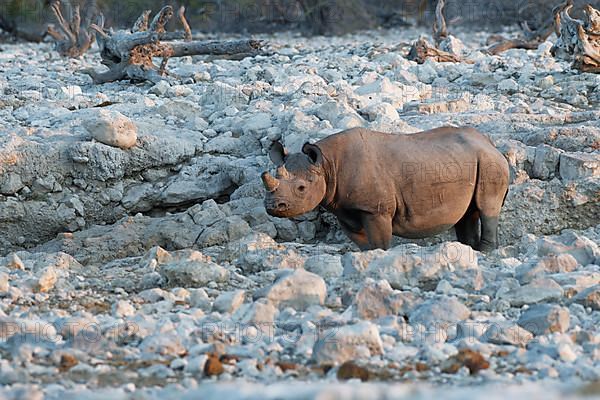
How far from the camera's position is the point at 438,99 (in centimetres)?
1288

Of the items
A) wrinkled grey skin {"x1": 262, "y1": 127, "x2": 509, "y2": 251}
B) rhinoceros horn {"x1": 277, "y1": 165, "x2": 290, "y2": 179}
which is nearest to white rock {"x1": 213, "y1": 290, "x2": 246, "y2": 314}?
wrinkled grey skin {"x1": 262, "y1": 127, "x2": 509, "y2": 251}

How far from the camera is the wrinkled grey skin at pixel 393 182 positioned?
9227 millimetres

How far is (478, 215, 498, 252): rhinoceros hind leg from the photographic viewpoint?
983cm

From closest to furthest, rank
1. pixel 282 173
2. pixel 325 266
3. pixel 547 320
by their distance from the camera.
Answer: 1. pixel 547 320
2. pixel 325 266
3. pixel 282 173

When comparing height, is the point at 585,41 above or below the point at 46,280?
above

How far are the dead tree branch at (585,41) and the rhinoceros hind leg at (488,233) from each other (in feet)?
17.4

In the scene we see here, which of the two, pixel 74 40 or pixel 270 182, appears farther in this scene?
pixel 74 40

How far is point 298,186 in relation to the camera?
920 centimetres

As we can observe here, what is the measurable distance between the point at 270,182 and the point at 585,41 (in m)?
6.97

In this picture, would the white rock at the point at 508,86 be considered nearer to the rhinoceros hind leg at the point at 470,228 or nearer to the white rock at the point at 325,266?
the rhinoceros hind leg at the point at 470,228

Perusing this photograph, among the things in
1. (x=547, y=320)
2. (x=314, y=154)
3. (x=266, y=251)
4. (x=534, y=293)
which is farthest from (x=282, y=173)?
(x=547, y=320)

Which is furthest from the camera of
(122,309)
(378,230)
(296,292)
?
(378,230)

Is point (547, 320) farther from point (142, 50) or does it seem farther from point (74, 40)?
point (74, 40)

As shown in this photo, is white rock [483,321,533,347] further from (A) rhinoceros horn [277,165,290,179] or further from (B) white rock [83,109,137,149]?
(B) white rock [83,109,137,149]
